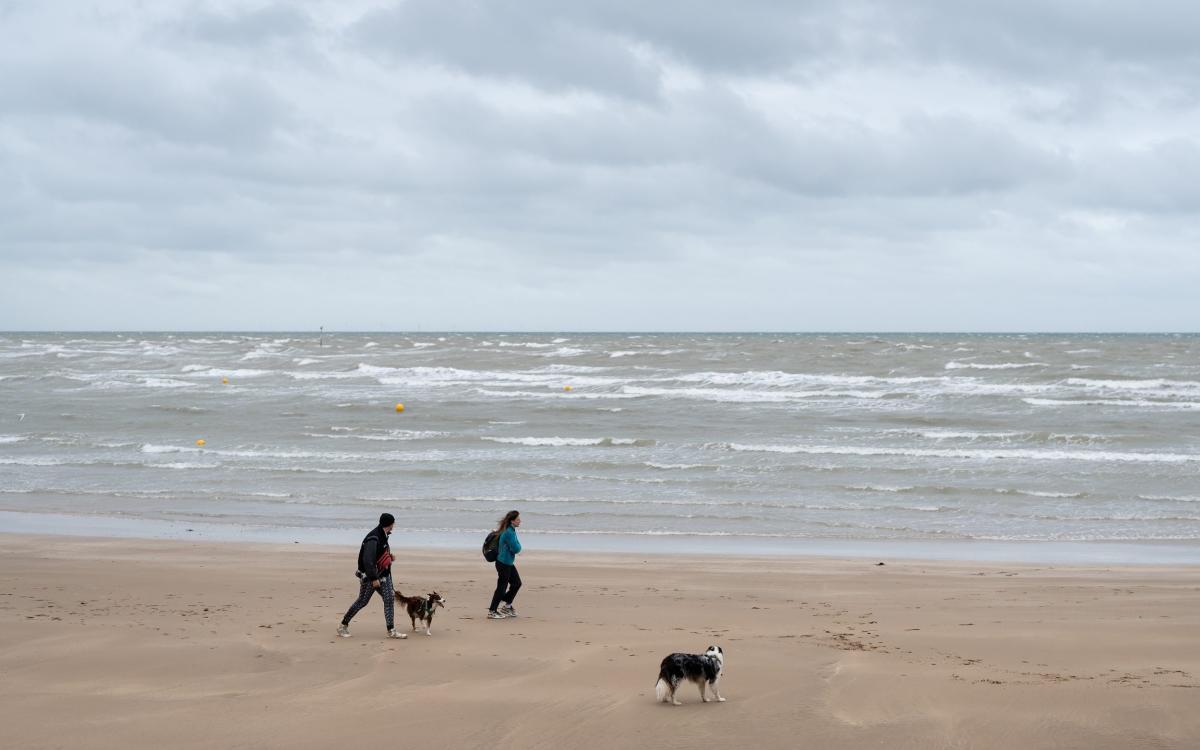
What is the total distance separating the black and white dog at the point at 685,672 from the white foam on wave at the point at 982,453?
18906 millimetres

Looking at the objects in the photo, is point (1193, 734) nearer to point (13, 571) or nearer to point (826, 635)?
point (826, 635)

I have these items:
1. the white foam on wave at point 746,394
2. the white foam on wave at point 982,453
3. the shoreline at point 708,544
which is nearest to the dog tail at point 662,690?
the shoreline at point 708,544

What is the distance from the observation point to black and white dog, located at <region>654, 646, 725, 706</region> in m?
7.58

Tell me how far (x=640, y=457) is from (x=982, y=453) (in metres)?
8.14

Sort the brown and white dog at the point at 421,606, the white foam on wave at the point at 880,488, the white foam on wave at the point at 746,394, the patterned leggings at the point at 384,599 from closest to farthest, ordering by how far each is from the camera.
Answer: the patterned leggings at the point at 384,599
the brown and white dog at the point at 421,606
the white foam on wave at the point at 880,488
the white foam on wave at the point at 746,394

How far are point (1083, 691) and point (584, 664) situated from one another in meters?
3.75

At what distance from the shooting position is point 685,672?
759cm

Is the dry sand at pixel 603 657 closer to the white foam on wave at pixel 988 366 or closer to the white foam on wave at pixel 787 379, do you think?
the white foam on wave at pixel 787 379

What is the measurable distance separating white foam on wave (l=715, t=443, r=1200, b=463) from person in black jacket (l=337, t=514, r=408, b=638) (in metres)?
17.6

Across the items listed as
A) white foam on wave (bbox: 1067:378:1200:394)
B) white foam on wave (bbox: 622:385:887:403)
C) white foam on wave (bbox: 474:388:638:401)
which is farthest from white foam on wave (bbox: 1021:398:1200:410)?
white foam on wave (bbox: 474:388:638:401)

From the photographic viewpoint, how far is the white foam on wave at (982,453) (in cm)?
2508

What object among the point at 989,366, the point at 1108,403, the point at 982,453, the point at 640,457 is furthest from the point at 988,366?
the point at 640,457

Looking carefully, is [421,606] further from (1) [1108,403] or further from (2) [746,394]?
(2) [746,394]

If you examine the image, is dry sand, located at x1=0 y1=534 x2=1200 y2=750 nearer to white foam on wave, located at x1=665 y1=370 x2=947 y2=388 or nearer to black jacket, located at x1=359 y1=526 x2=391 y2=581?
black jacket, located at x1=359 y1=526 x2=391 y2=581
